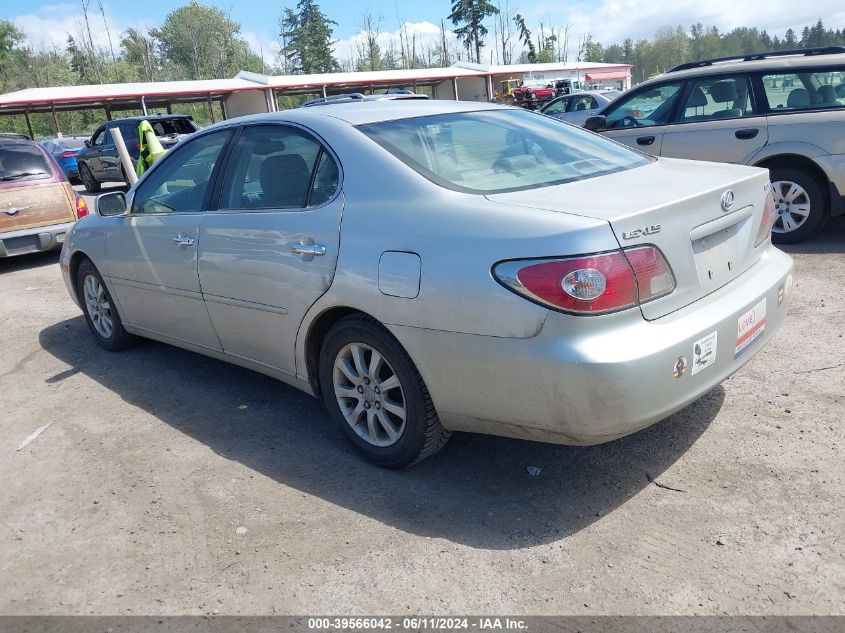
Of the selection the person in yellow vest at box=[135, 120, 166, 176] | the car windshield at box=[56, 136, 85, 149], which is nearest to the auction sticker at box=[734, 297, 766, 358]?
the person in yellow vest at box=[135, 120, 166, 176]

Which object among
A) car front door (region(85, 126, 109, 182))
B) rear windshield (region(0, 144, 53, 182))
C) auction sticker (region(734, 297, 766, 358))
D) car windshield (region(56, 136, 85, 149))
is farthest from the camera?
car windshield (region(56, 136, 85, 149))

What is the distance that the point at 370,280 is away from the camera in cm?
311

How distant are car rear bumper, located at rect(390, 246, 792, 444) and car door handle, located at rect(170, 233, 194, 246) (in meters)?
1.72

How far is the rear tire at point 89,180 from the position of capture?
18186mm

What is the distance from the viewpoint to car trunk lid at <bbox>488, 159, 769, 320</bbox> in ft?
8.96

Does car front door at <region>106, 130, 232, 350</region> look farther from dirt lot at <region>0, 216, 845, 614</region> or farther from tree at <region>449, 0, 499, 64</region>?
tree at <region>449, 0, 499, 64</region>

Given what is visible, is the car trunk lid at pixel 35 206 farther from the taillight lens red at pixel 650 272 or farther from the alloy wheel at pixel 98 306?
the taillight lens red at pixel 650 272

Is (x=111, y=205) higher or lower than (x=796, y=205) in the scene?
higher

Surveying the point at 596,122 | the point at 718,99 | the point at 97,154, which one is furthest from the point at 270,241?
the point at 97,154

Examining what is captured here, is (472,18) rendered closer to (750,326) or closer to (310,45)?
(310,45)

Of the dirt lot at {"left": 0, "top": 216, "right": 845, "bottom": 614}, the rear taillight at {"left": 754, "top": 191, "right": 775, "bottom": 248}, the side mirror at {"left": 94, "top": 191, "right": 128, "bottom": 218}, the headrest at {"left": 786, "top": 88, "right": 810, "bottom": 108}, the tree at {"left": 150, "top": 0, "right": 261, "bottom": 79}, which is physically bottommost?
the dirt lot at {"left": 0, "top": 216, "right": 845, "bottom": 614}

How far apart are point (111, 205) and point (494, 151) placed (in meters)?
2.91

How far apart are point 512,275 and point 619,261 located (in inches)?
15.1

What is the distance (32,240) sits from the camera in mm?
9062
